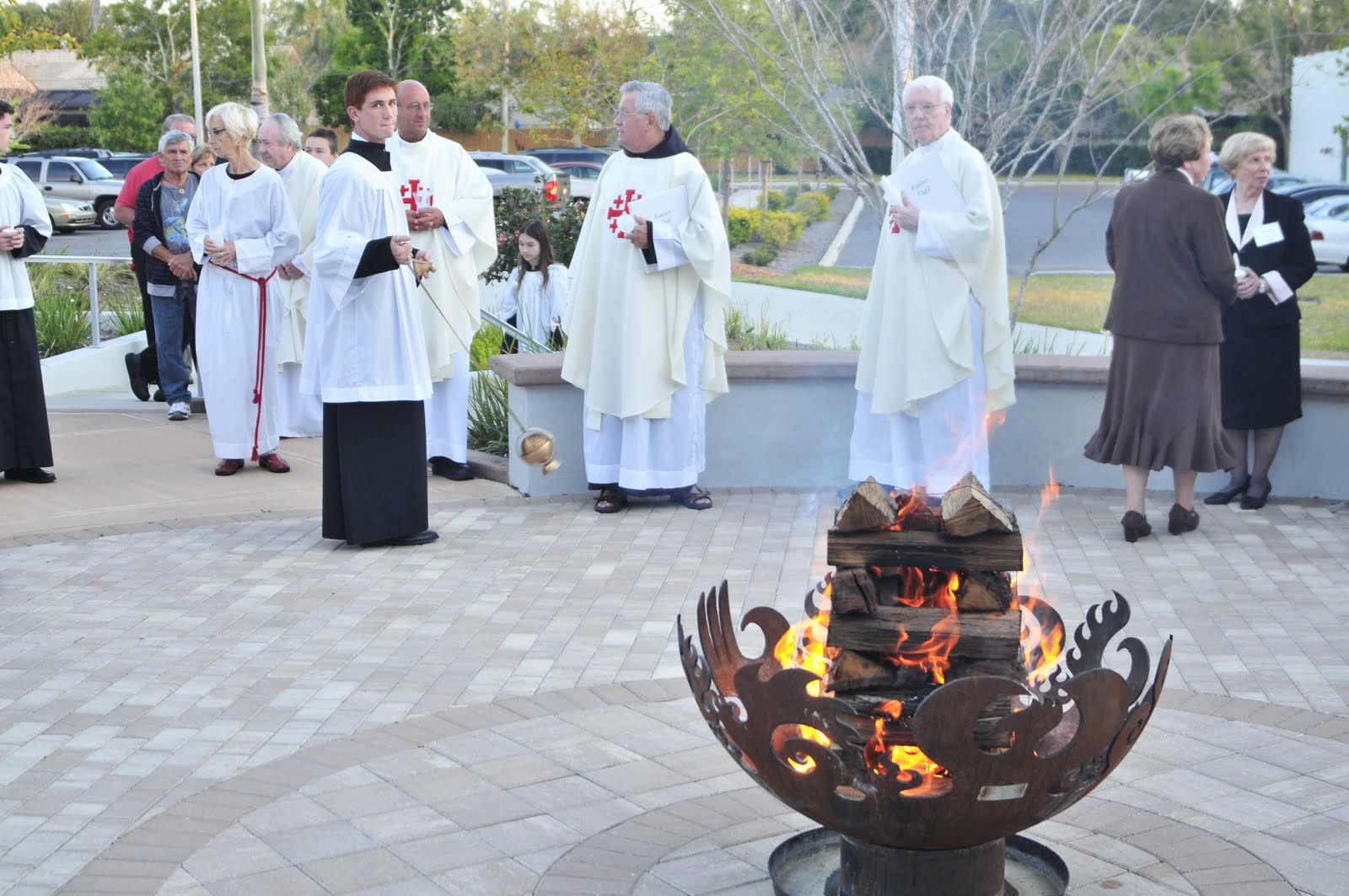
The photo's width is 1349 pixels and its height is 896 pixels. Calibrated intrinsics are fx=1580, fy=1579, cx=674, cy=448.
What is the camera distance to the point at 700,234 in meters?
8.10

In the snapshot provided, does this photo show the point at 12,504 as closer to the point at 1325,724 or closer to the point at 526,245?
the point at 526,245

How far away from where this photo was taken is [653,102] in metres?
8.12

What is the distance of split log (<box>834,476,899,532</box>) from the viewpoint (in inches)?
143

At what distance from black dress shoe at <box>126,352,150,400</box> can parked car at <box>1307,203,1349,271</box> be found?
19.9 metres

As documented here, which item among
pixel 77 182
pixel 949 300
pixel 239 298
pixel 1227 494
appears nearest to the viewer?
pixel 949 300

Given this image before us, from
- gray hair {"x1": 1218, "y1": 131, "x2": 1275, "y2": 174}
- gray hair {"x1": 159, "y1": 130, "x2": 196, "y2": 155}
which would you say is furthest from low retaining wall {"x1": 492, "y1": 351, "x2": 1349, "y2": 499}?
gray hair {"x1": 159, "y1": 130, "x2": 196, "y2": 155}

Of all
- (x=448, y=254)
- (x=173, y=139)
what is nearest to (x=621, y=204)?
(x=448, y=254)

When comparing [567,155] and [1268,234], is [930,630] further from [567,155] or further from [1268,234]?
[567,155]

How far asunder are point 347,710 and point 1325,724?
3.18 metres

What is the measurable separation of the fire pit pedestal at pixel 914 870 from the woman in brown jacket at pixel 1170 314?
3.84 metres

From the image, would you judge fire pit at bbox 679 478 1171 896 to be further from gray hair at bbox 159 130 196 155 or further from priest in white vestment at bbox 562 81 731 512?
gray hair at bbox 159 130 196 155

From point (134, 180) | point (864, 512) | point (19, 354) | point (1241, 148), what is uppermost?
point (1241, 148)

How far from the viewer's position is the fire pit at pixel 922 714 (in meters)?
3.33

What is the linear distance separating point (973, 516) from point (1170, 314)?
4182 millimetres
